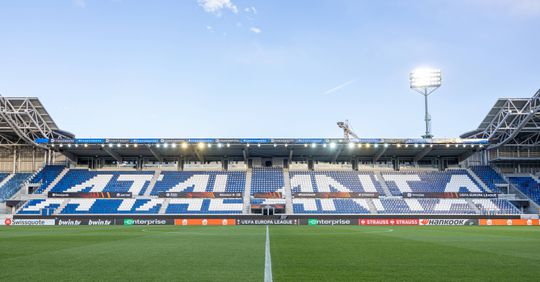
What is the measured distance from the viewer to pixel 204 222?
43281mm

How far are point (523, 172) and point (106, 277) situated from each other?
193 ft

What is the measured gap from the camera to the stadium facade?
44969 millimetres

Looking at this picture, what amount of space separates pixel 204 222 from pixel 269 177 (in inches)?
513

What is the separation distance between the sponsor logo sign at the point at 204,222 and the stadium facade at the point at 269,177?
0.11 meters

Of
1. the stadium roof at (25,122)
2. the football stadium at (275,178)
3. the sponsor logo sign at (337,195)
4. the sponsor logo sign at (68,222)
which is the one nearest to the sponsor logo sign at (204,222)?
the football stadium at (275,178)

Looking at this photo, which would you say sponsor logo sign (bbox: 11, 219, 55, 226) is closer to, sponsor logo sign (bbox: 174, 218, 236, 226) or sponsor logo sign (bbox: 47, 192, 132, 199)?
sponsor logo sign (bbox: 47, 192, 132, 199)

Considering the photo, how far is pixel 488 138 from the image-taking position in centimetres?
5006

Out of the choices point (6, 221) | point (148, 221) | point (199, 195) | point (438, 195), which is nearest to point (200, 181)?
point (199, 195)

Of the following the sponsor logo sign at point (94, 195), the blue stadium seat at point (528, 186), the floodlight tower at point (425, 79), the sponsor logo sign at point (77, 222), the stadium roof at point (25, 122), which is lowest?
the sponsor logo sign at point (77, 222)

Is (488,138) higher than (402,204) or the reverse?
higher

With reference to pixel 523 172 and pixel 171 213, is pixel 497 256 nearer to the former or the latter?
pixel 171 213

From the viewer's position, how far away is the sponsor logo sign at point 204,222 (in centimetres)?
4262

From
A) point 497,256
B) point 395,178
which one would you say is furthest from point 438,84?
point 497,256

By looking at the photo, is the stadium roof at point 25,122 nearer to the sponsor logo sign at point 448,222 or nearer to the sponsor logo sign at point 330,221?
the sponsor logo sign at point 330,221
